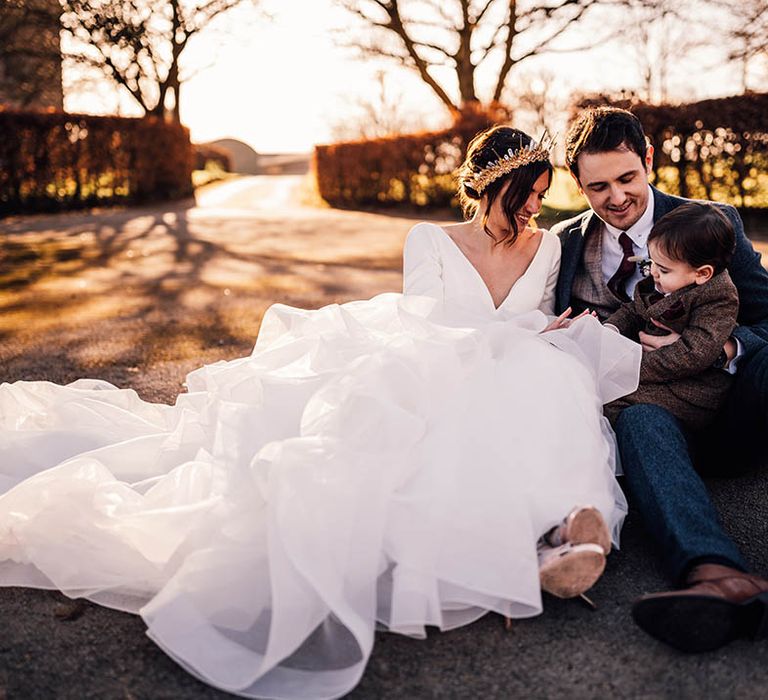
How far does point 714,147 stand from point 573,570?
32.1 ft

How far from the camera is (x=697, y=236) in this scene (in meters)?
2.73

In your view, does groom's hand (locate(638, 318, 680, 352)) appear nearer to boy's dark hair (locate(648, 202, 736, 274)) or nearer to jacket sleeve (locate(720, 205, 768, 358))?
boy's dark hair (locate(648, 202, 736, 274))

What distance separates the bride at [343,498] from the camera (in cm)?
201

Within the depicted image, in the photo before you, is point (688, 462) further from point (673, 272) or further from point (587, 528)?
point (673, 272)

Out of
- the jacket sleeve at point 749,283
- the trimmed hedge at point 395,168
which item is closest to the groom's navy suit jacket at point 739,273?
the jacket sleeve at point 749,283

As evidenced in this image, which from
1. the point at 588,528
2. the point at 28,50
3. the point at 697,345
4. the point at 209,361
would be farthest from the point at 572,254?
the point at 28,50

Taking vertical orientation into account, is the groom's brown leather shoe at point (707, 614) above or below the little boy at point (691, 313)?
below

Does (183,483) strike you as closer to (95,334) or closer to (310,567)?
(310,567)

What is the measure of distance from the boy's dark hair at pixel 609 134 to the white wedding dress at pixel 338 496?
2.62 ft

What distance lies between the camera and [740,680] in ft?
6.22

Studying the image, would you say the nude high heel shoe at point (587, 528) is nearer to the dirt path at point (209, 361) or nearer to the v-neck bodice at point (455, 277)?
the dirt path at point (209, 361)

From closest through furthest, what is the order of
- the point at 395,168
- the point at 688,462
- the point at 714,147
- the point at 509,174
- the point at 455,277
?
1. the point at 688,462
2. the point at 509,174
3. the point at 455,277
4. the point at 714,147
5. the point at 395,168

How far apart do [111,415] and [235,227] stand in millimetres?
10093

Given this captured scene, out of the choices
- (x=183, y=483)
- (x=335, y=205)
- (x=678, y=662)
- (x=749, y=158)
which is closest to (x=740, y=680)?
(x=678, y=662)
